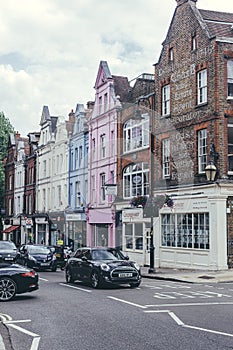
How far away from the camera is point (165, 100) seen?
32.0 meters

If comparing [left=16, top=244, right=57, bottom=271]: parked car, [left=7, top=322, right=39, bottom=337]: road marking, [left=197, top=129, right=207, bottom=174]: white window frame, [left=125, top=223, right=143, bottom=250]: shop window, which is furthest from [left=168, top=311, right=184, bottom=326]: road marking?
[left=125, top=223, right=143, bottom=250]: shop window

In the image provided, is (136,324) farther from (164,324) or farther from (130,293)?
(130,293)

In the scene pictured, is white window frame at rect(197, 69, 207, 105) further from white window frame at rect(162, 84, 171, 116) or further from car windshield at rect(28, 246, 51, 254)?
car windshield at rect(28, 246, 51, 254)

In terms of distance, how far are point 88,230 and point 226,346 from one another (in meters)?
33.3

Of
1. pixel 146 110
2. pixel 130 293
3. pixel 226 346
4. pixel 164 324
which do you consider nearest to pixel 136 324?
pixel 164 324

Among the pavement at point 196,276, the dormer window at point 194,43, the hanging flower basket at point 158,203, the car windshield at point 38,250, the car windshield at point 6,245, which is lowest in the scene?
the pavement at point 196,276

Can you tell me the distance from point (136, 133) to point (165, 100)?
4538 mm

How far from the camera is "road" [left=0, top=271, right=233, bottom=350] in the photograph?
9.73 metres

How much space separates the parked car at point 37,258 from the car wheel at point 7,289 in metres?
13.0

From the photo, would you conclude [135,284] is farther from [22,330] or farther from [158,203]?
[158,203]

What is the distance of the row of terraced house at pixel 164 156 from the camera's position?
88.1 feet

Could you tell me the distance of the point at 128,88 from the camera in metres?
41.4

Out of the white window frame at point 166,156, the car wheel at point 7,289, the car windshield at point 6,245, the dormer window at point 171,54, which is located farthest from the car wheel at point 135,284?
the dormer window at point 171,54

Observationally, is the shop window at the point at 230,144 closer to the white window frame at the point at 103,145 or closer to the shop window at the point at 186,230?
the shop window at the point at 186,230
